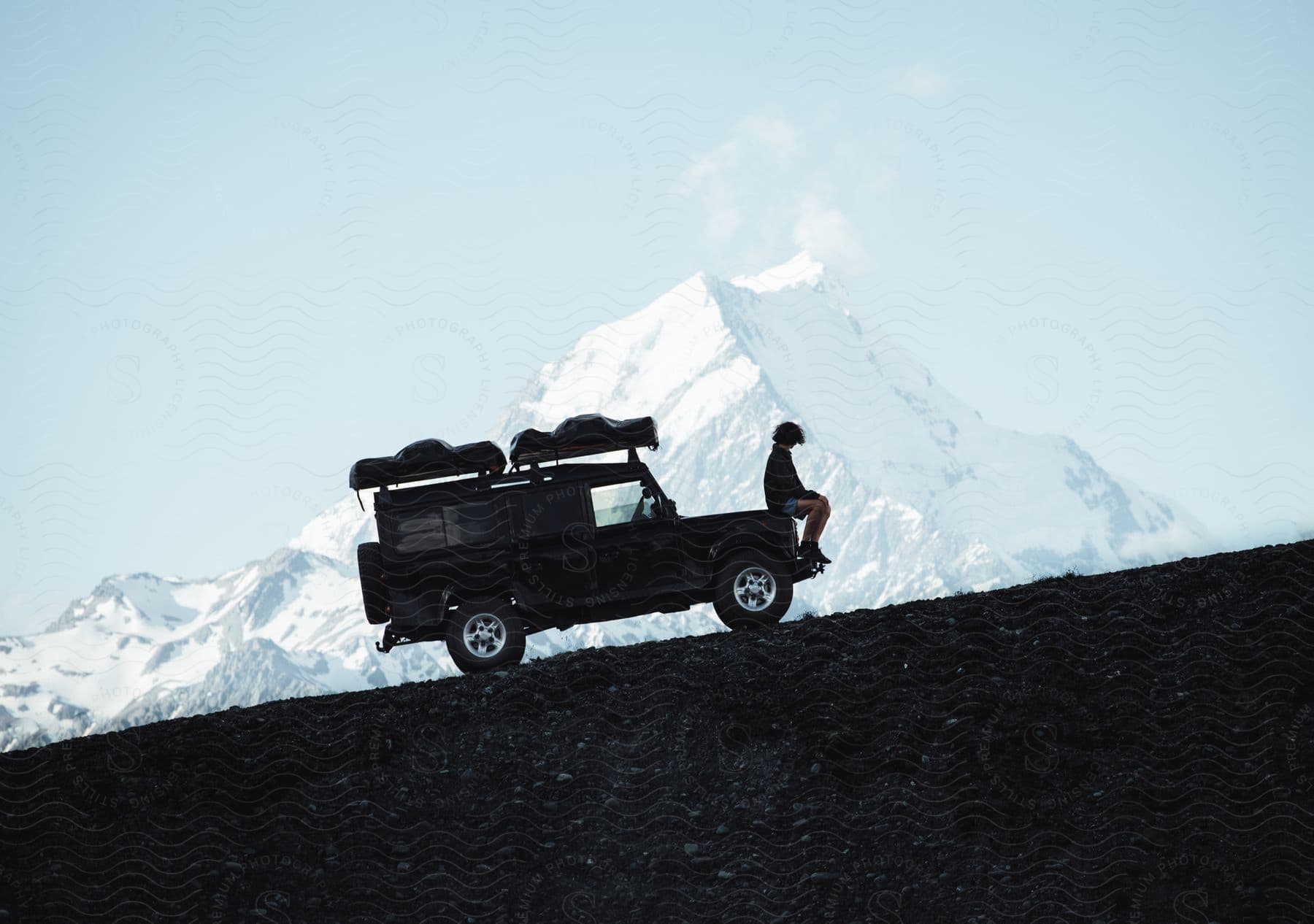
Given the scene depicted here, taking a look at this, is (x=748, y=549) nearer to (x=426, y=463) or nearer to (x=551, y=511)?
(x=551, y=511)

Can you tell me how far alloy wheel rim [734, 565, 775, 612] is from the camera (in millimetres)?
14492

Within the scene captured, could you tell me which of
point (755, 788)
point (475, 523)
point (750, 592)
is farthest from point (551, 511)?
point (755, 788)

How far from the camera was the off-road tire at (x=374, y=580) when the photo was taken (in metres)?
14.1

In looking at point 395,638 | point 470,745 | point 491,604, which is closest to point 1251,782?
point 470,745

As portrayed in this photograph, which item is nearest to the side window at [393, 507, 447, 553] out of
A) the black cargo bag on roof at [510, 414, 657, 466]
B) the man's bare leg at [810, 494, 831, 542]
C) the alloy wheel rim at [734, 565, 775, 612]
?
the black cargo bag on roof at [510, 414, 657, 466]

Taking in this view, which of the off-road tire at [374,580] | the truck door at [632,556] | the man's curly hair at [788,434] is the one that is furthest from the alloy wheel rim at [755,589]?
the off-road tire at [374,580]

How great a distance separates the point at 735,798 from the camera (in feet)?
34.2

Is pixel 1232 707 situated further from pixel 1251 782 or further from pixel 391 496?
pixel 391 496

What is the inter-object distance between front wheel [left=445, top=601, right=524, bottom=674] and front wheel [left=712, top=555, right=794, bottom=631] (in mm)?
2360

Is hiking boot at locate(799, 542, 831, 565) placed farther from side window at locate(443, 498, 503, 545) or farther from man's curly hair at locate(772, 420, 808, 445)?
side window at locate(443, 498, 503, 545)

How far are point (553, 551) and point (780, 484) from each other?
2810 millimetres

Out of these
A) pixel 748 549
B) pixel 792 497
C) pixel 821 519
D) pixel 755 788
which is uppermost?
pixel 792 497

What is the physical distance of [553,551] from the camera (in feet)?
46.6

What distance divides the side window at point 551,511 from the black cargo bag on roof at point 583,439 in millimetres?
500
